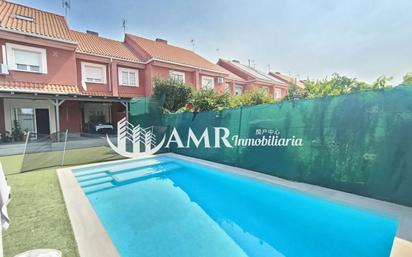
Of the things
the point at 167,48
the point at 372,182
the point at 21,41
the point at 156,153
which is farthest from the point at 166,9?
the point at 372,182

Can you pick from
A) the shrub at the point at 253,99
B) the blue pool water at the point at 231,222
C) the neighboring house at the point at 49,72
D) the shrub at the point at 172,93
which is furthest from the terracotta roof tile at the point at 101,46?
the blue pool water at the point at 231,222

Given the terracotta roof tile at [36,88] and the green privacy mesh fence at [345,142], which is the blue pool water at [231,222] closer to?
the green privacy mesh fence at [345,142]

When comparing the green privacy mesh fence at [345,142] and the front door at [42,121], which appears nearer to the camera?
the green privacy mesh fence at [345,142]

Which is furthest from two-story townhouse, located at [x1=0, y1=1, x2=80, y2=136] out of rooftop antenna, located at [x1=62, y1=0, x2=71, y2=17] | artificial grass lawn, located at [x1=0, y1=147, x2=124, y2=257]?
artificial grass lawn, located at [x1=0, y1=147, x2=124, y2=257]

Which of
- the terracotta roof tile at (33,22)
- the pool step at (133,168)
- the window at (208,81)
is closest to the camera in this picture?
the pool step at (133,168)

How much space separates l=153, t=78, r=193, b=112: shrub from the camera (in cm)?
1622

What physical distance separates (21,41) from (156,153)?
1111cm

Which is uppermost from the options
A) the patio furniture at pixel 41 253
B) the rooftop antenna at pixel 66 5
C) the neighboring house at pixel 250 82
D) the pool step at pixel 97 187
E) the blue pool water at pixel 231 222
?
the rooftop antenna at pixel 66 5

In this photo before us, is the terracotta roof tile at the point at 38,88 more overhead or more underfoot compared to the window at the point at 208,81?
more underfoot

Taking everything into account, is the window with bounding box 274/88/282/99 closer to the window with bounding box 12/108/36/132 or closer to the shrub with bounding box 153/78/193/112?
the shrub with bounding box 153/78/193/112

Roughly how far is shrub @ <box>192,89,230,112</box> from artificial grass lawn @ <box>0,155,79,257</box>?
28.8ft

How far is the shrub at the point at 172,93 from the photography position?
Answer: 16219 mm

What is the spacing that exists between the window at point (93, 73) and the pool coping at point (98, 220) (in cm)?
1152

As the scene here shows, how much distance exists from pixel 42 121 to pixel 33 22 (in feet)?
22.9
